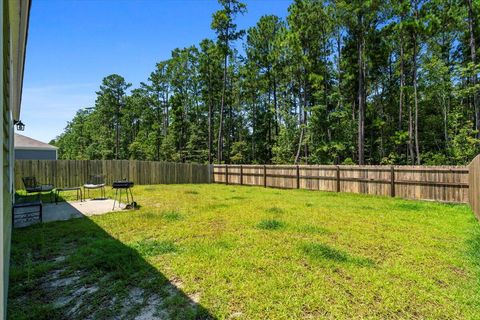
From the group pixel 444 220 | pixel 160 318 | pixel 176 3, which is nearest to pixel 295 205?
pixel 444 220

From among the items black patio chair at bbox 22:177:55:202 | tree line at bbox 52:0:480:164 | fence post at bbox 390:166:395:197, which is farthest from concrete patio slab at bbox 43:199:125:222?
tree line at bbox 52:0:480:164

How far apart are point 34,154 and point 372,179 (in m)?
23.1

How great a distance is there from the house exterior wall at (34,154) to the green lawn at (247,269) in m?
17.6

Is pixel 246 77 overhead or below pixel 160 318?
overhead

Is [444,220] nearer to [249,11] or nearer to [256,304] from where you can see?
[256,304]

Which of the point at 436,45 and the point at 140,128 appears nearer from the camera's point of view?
the point at 436,45

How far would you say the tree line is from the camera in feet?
52.2

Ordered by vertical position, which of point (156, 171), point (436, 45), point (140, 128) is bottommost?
point (156, 171)

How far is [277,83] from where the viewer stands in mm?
25344

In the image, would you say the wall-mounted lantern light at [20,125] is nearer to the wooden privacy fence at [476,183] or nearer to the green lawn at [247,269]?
the green lawn at [247,269]

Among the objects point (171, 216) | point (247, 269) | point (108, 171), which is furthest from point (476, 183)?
point (108, 171)

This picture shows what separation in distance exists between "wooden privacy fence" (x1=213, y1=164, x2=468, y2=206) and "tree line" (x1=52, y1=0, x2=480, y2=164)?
17.4 ft

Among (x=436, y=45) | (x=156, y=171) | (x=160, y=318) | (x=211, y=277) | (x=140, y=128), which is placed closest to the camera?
(x=160, y=318)

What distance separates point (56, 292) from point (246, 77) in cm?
2569
